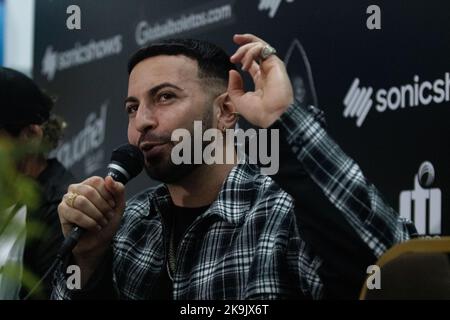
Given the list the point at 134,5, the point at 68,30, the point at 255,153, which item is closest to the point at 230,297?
the point at 255,153

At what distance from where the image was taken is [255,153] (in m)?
1.30

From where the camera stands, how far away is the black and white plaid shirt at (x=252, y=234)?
1.13m

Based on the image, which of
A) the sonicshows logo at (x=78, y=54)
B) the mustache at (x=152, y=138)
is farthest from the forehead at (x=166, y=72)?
the sonicshows logo at (x=78, y=54)

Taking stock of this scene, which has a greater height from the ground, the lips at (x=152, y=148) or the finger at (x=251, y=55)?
the finger at (x=251, y=55)

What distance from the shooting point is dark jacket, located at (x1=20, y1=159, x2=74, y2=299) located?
1.51m

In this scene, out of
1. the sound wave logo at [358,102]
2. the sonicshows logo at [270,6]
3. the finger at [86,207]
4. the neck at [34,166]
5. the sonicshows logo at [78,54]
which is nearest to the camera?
the finger at [86,207]

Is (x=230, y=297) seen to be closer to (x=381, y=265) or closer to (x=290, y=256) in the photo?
(x=290, y=256)

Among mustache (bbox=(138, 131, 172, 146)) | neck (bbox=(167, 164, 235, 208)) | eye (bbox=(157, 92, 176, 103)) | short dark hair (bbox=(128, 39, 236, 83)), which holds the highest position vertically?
short dark hair (bbox=(128, 39, 236, 83))

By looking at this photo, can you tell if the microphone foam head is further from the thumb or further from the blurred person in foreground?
the blurred person in foreground

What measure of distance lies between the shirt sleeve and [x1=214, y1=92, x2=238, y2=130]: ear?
1.16 feet

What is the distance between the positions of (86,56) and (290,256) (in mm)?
1026

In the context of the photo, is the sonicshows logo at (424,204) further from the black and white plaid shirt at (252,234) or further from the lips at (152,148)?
the lips at (152,148)

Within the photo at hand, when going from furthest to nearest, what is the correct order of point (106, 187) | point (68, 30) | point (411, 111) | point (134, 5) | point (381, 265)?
1. point (68, 30)
2. point (134, 5)
3. point (411, 111)
4. point (106, 187)
5. point (381, 265)

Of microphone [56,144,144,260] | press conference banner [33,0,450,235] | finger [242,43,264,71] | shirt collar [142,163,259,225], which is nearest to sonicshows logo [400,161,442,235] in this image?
press conference banner [33,0,450,235]
